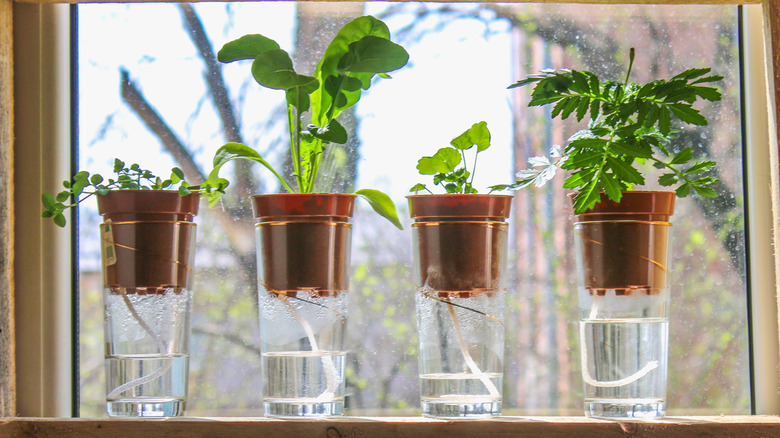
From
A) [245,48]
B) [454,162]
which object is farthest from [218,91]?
[454,162]

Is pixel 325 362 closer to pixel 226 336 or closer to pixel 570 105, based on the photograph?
pixel 226 336

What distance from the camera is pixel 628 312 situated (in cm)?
102

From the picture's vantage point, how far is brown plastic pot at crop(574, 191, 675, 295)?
39.9 inches

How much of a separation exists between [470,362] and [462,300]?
86 millimetres

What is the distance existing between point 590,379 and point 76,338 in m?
0.82

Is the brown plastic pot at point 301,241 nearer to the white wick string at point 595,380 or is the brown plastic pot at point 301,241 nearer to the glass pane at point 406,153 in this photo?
the glass pane at point 406,153

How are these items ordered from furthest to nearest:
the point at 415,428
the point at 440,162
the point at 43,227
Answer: the point at 43,227 < the point at 440,162 < the point at 415,428

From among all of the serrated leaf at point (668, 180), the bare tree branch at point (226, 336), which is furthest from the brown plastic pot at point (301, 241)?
the serrated leaf at point (668, 180)

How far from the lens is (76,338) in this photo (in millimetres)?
1216

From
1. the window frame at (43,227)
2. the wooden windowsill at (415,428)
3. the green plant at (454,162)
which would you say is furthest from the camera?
the window frame at (43,227)

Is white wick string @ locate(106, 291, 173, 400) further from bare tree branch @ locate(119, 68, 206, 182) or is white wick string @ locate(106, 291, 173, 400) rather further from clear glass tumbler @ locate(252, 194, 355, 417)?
bare tree branch @ locate(119, 68, 206, 182)

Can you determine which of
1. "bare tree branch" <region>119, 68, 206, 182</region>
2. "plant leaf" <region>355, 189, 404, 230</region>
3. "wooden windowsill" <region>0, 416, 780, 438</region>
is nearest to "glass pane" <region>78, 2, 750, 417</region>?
"bare tree branch" <region>119, 68, 206, 182</region>

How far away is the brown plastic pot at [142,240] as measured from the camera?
3.36 ft

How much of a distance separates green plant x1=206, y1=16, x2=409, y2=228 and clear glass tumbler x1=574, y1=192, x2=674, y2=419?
0.30m
